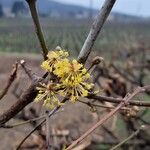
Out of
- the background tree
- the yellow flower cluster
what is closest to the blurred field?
the background tree

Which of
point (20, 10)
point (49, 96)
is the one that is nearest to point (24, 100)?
point (49, 96)

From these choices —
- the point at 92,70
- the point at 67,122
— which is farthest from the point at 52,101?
the point at 67,122

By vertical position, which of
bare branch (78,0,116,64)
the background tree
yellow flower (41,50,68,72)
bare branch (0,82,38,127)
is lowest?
bare branch (0,82,38,127)

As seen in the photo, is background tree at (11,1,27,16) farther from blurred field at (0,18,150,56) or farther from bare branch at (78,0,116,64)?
bare branch at (78,0,116,64)

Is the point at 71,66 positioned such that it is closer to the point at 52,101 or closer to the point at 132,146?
the point at 52,101

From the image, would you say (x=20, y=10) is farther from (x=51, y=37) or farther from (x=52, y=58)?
(x=52, y=58)

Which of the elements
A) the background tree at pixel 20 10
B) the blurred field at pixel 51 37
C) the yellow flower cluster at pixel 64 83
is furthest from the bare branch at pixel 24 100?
the background tree at pixel 20 10

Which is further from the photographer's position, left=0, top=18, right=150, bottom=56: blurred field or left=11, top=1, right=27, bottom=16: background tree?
left=11, top=1, right=27, bottom=16: background tree

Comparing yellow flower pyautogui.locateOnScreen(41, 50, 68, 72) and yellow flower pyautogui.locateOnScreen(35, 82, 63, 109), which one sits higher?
yellow flower pyautogui.locateOnScreen(41, 50, 68, 72)
